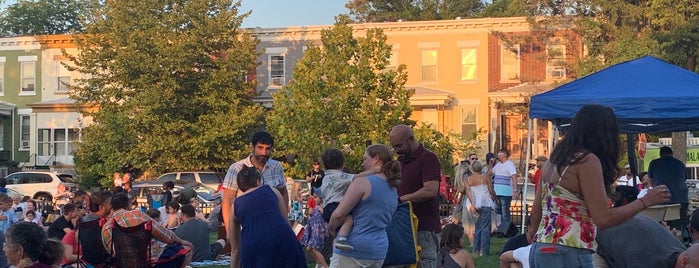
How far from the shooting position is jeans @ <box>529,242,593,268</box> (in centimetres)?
484

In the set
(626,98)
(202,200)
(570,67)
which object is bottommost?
(202,200)

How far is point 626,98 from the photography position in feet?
43.0

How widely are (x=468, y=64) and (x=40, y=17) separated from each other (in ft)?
119

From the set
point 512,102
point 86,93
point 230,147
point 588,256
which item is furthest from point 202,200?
point 588,256

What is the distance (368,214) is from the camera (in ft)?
23.1

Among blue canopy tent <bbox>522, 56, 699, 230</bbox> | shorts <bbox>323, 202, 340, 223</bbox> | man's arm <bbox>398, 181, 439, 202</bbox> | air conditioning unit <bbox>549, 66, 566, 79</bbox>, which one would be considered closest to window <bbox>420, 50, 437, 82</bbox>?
air conditioning unit <bbox>549, 66, 566, 79</bbox>

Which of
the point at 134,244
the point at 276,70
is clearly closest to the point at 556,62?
the point at 276,70

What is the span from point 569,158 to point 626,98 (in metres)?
8.83

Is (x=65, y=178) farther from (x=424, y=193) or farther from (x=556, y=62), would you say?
(x=424, y=193)

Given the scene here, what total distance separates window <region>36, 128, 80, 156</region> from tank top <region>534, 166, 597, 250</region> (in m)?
43.6

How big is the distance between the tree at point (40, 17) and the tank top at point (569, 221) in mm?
61330

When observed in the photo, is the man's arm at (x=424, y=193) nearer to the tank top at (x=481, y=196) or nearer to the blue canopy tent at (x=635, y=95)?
the blue canopy tent at (x=635, y=95)

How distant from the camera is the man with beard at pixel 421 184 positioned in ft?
25.6

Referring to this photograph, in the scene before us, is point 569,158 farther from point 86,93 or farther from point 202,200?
point 86,93
